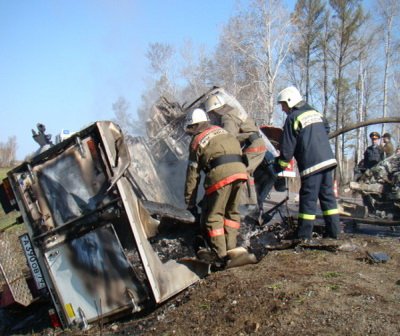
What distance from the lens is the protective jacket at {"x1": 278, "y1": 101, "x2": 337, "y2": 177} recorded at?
15.4 feet

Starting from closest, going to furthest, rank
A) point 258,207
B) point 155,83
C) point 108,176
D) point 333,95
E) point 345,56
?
point 108,176, point 258,207, point 345,56, point 333,95, point 155,83

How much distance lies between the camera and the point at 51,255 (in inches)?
135

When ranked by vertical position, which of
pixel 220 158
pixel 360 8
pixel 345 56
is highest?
pixel 360 8

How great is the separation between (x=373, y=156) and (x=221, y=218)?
5.96m

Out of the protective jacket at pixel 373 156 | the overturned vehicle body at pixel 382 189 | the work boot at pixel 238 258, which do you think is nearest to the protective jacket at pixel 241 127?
the work boot at pixel 238 258

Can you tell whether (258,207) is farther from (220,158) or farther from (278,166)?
(220,158)

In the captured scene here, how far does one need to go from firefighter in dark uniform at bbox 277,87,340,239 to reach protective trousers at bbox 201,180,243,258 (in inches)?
33.2

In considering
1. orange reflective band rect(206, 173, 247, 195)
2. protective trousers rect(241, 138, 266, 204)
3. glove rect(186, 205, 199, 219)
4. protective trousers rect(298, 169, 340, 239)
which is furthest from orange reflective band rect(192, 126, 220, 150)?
protective trousers rect(298, 169, 340, 239)

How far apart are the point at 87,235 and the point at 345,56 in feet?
88.1

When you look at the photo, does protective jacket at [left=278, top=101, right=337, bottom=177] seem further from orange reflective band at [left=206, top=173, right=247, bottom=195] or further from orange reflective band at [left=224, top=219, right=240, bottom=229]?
orange reflective band at [left=224, top=219, right=240, bottom=229]

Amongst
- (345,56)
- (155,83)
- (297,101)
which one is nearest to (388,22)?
(345,56)

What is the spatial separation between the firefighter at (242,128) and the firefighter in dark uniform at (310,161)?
1.33 feet

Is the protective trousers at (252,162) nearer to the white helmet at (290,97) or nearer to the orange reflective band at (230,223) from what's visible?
the white helmet at (290,97)

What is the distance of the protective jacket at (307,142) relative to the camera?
185 inches
